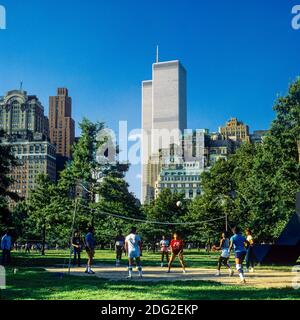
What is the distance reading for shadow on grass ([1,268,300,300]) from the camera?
10.7m

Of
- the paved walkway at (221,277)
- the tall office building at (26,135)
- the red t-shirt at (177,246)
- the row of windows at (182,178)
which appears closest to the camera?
the paved walkway at (221,277)

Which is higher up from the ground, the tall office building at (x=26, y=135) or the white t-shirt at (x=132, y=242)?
the tall office building at (x=26, y=135)

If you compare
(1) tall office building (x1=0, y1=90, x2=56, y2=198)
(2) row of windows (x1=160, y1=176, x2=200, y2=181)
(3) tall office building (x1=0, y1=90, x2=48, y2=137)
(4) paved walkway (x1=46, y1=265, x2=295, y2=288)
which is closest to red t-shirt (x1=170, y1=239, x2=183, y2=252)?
(4) paved walkway (x1=46, y1=265, x2=295, y2=288)

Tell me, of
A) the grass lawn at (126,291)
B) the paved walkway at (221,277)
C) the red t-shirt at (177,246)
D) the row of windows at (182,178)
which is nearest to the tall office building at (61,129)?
the row of windows at (182,178)

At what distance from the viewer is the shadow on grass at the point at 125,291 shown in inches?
422

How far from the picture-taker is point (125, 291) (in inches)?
455

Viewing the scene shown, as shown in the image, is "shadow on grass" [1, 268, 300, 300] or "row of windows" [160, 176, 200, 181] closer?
"shadow on grass" [1, 268, 300, 300]

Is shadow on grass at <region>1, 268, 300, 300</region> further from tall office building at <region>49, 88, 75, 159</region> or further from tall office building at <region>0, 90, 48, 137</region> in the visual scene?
tall office building at <region>49, 88, 75, 159</region>

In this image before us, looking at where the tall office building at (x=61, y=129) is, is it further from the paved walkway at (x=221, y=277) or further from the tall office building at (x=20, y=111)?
the paved walkway at (x=221, y=277)

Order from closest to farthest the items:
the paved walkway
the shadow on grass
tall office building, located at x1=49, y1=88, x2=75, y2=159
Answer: the shadow on grass, the paved walkway, tall office building, located at x1=49, y1=88, x2=75, y2=159

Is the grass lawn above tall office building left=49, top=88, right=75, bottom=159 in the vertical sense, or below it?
below
